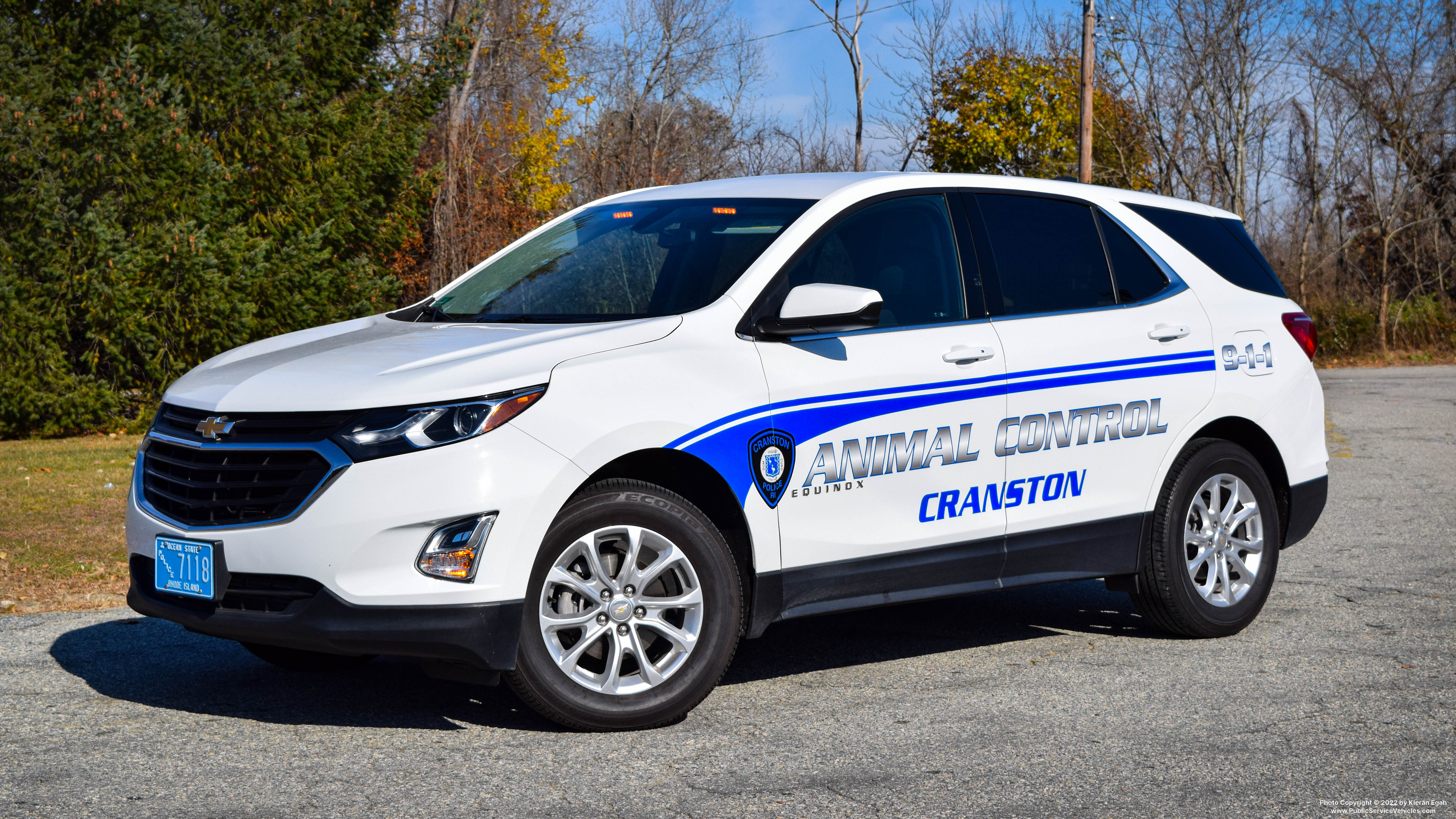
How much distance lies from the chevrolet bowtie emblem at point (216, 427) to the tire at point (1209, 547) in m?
3.80

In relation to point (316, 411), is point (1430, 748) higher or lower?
lower

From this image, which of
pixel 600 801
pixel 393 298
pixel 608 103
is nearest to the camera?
pixel 600 801

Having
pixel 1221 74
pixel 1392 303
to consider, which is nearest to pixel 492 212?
pixel 1221 74

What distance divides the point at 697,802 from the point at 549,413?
1273 mm

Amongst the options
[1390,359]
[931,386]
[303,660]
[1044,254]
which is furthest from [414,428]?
[1390,359]

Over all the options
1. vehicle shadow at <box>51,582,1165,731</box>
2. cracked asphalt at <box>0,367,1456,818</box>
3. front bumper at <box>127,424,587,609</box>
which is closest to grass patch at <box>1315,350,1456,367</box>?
vehicle shadow at <box>51,582,1165,731</box>

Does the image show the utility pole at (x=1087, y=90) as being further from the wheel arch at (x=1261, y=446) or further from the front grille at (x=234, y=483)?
the front grille at (x=234, y=483)

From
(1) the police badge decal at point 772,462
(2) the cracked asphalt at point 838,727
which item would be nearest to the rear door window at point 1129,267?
(2) the cracked asphalt at point 838,727

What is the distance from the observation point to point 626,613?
14.8 ft

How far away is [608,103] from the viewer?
35.6 metres

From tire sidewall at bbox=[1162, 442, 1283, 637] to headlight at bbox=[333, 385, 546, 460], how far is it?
3188 mm

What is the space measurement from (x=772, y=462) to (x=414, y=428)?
1.26 metres

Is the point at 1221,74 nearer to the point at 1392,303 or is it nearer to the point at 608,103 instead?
the point at 1392,303

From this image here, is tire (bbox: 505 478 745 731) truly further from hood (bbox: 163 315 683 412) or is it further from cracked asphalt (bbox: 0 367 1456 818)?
hood (bbox: 163 315 683 412)
